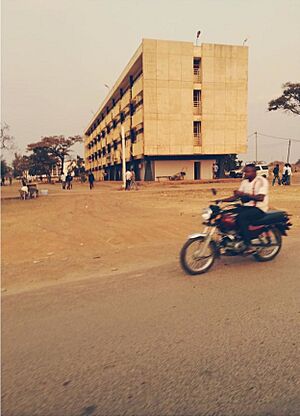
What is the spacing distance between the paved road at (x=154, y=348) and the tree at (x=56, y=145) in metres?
62.6

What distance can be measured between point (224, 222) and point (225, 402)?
3367 millimetres

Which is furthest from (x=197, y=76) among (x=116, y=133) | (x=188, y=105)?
(x=116, y=133)

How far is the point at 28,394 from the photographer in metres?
2.35

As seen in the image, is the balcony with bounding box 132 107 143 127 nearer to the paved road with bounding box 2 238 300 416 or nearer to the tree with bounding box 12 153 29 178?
the paved road with bounding box 2 238 300 416

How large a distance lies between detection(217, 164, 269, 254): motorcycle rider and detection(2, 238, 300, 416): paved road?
0.96 m

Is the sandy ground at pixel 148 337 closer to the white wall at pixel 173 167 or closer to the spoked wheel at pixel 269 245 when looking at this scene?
the spoked wheel at pixel 269 245

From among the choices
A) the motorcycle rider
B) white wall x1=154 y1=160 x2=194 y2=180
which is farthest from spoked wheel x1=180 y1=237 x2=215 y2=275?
white wall x1=154 y1=160 x2=194 y2=180

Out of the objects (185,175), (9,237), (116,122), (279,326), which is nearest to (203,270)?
(279,326)

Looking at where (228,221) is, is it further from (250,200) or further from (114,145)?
(114,145)

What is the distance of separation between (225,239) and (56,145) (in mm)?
62960

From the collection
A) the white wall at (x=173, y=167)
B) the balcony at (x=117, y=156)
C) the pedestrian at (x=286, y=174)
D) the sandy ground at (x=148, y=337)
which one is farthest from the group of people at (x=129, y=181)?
the sandy ground at (x=148, y=337)

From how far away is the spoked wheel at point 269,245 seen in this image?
19.0ft

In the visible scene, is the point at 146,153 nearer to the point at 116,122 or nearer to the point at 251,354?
the point at 116,122

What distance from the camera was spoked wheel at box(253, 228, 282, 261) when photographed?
5.78 m
